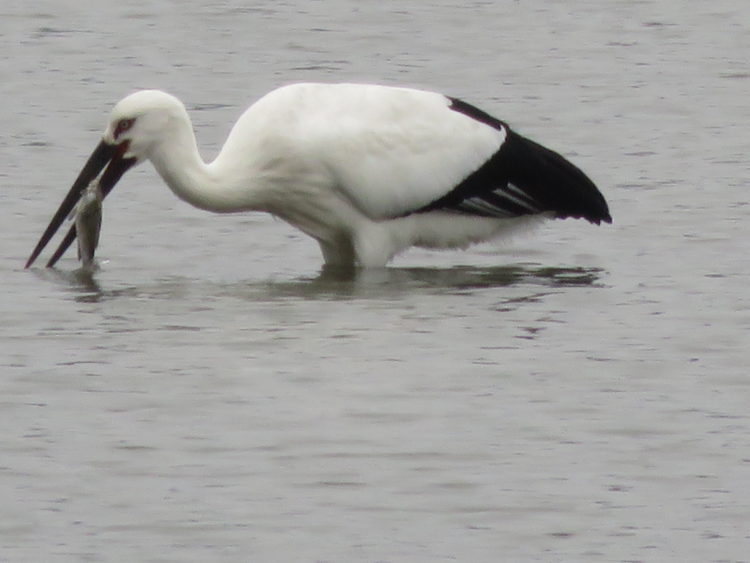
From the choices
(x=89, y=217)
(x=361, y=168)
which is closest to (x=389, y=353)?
(x=361, y=168)

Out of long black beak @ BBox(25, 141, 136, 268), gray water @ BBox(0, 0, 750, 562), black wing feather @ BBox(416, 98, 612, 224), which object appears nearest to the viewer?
gray water @ BBox(0, 0, 750, 562)

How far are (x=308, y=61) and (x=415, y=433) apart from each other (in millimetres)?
10005

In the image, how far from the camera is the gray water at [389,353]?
28.2 ft

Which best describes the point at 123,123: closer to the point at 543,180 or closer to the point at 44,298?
the point at 44,298

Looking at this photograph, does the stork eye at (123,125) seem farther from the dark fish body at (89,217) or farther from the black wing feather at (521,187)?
the black wing feather at (521,187)

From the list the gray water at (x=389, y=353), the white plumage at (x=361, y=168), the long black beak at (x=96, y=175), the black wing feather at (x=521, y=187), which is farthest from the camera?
the black wing feather at (x=521, y=187)

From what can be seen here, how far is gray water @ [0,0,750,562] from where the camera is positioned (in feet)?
28.2

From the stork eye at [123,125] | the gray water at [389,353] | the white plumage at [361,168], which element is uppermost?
the stork eye at [123,125]

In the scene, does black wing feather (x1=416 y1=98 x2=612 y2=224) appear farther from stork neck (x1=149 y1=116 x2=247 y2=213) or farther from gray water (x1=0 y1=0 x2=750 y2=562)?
stork neck (x1=149 y1=116 x2=247 y2=213)

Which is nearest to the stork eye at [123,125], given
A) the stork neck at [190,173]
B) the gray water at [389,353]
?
the stork neck at [190,173]

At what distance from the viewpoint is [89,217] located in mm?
13039

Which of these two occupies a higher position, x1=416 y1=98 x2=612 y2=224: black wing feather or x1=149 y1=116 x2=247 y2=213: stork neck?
x1=149 y1=116 x2=247 y2=213: stork neck

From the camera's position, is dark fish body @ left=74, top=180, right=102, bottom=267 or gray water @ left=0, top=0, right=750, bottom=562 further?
dark fish body @ left=74, top=180, right=102, bottom=267

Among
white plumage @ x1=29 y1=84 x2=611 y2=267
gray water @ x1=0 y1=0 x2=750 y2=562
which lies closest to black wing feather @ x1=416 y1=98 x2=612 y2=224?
white plumage @ x1=29 y1=84 x2=611 y2=267
